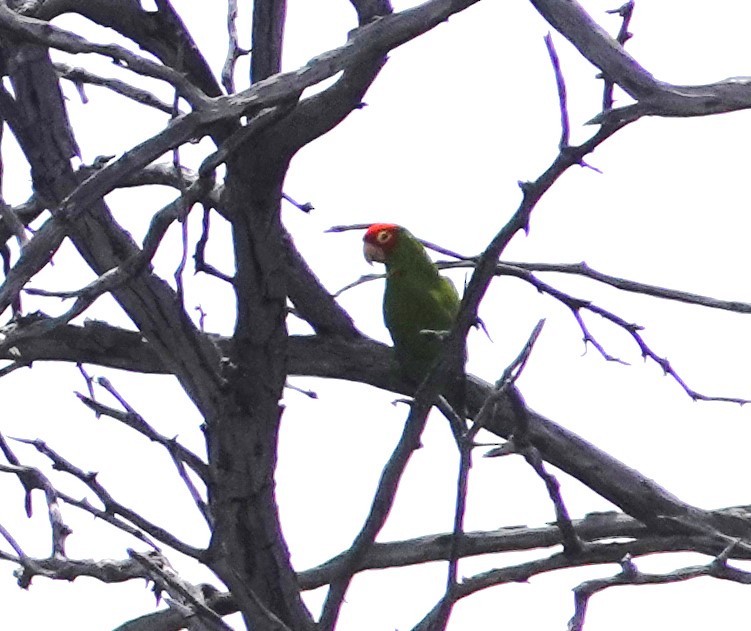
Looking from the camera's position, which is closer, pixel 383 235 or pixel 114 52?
pixel 114 52

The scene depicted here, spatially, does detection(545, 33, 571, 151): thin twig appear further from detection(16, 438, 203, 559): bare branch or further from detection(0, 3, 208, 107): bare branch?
detection(16, 438, 203, 559): bare branch

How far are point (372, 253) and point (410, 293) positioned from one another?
0.36m

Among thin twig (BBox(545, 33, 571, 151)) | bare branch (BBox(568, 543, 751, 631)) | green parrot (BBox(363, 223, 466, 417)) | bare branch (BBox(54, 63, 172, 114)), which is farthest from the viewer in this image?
green parrot (BBox(363, 223, 466, 417))

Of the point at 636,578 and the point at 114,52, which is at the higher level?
the point at 114,52

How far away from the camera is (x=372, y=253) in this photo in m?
5.26

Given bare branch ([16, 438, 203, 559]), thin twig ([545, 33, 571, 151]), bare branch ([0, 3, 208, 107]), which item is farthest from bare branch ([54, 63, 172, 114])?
thin twig ([545, 33, 571, 151])

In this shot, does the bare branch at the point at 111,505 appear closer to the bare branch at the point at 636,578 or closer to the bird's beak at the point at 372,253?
the bare branch at the point at 636,578

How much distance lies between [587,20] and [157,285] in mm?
1233

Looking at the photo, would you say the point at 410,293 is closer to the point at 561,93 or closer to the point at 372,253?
the point at 372,253

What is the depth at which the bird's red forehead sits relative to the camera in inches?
205

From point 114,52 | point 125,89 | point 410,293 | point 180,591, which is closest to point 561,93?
point 114,52

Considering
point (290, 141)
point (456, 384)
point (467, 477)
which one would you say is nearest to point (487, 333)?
point (456, 384)

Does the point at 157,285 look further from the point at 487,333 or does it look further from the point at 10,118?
the point at 487,333

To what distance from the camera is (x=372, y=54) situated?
287 centimetres
